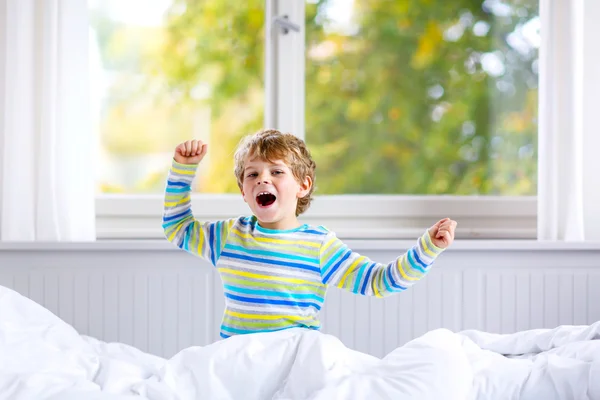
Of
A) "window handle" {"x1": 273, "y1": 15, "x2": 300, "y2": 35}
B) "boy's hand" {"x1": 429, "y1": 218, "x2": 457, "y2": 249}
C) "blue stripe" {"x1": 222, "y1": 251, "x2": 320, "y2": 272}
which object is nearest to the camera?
"boy's hand" {"x1": 429, "y1": 218, "x2": 457, "y2": 249}

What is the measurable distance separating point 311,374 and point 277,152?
18.5 inches

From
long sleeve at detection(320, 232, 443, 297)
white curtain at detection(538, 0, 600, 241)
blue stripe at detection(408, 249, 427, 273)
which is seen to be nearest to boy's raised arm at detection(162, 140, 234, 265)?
long sleeve at detection(320, 232, 443, 297)

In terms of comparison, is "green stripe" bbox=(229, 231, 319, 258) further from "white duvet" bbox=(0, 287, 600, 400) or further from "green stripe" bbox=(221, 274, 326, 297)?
"white duvet" bbox=(0, 287, 600, 400)

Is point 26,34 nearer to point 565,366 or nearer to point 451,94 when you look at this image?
point 451,94

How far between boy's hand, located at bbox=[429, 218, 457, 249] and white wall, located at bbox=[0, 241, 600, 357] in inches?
24.0

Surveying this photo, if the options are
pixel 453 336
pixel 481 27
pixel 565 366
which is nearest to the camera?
pixel 565 366

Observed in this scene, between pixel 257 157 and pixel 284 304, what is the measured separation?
297 mm

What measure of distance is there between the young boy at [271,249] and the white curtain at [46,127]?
63 centimetres

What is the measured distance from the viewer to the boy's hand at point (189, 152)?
4.43 ft

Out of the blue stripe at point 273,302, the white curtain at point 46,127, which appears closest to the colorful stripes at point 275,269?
the blue stripe at point 273,302

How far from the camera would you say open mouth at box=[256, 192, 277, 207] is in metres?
1.32

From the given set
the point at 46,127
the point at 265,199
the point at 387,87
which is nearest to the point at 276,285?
the point at 265,199

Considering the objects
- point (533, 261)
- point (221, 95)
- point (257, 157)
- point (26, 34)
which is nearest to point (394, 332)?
point (533, 261)

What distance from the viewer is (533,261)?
1875 millimetres
